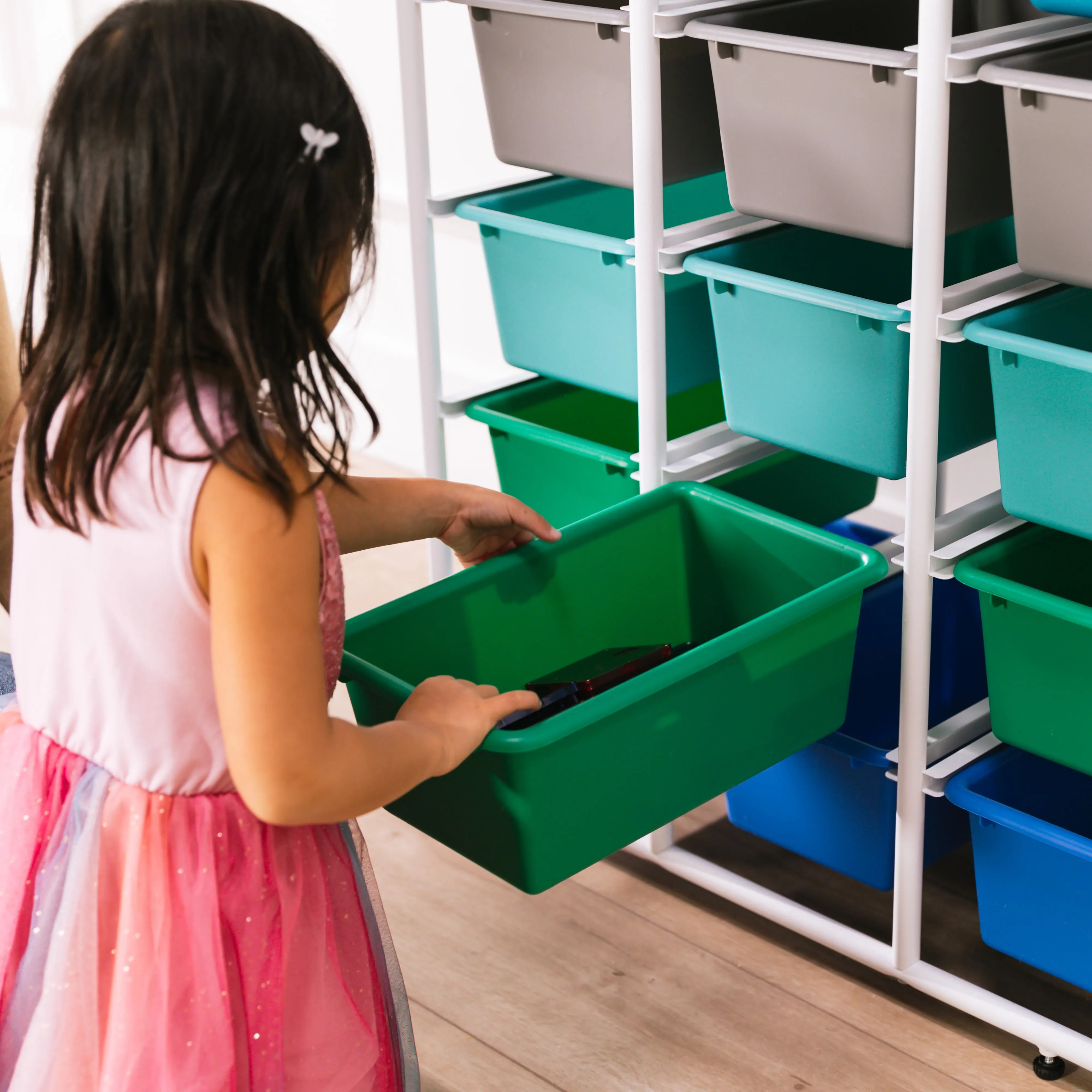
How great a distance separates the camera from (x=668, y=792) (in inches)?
47.4

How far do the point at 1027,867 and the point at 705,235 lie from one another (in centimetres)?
67

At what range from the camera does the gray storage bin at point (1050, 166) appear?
3.66 feet

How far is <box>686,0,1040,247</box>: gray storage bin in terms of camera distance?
48.6 inches

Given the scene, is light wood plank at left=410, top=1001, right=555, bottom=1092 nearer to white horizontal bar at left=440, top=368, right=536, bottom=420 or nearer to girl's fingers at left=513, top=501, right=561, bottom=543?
girl's fingers at left=513, top=501, right=561, bottom=543

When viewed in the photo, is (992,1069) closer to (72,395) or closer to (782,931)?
(782,931)

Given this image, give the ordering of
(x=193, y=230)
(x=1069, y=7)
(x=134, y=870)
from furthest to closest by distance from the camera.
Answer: (x=1069, y=7) → (x=134, y=870) → (x=193, y=230)

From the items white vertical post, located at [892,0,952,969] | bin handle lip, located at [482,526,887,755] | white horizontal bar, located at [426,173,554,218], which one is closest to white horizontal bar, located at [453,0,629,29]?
white horizontal bar, located at [426,173,554,218]

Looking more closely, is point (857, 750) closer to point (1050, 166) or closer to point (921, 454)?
point (921, 454)

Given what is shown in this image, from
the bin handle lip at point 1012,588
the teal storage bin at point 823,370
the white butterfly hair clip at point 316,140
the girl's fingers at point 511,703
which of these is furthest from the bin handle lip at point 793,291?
the white butterfly hair clip at point 316,140

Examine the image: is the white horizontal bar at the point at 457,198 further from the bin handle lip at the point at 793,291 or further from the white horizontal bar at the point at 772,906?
the white horizontal bar at the point at 772,906

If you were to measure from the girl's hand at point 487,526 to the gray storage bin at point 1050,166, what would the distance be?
1.51 feet

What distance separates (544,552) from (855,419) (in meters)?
0.30

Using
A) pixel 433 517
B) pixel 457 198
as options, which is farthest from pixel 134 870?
pixel 457 198

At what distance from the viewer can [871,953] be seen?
1497mm
